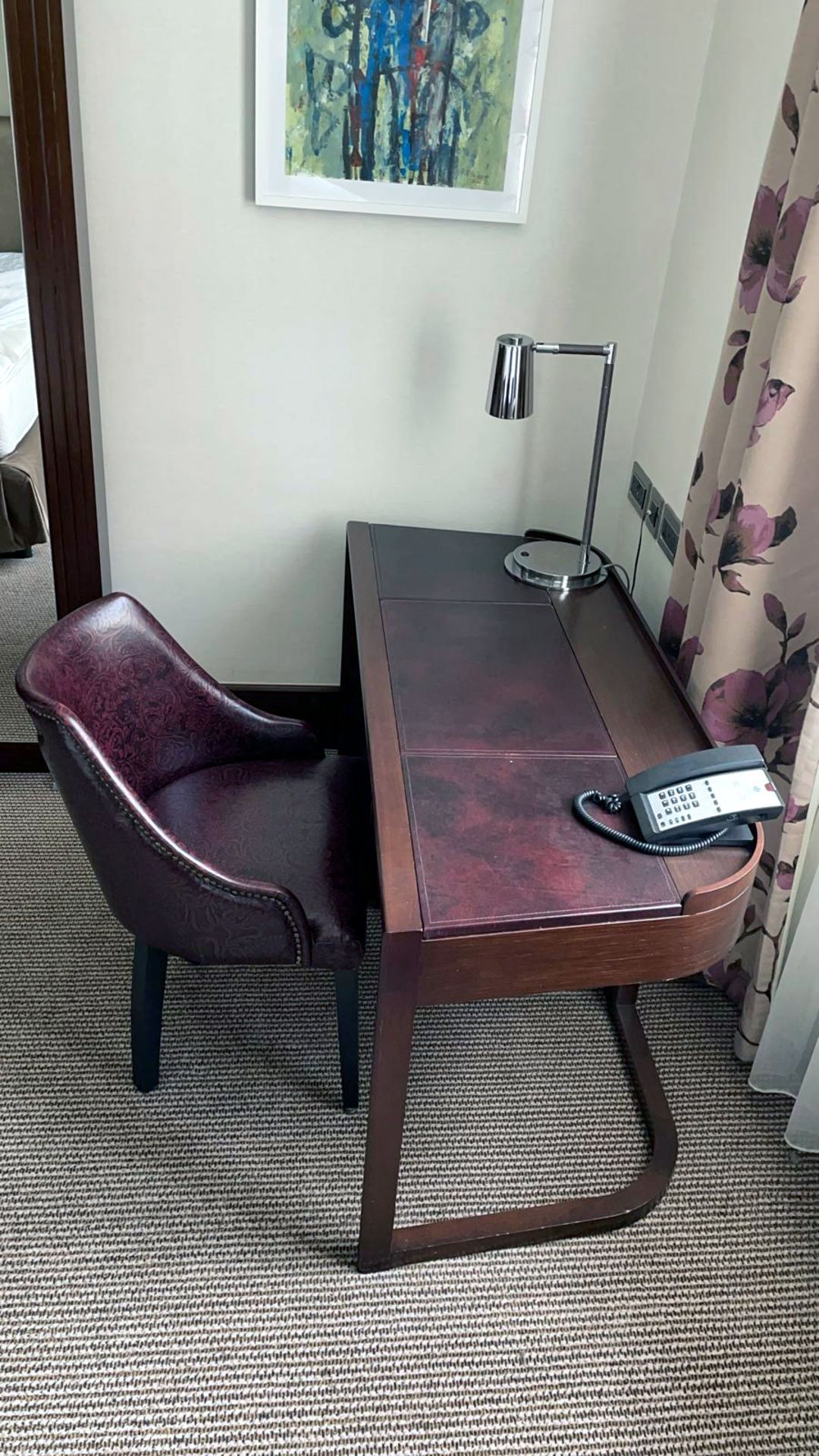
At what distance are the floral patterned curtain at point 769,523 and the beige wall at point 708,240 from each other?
205mm

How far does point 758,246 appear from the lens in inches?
65.5

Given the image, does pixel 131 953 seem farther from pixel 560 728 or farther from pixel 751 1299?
pixel 751 1299

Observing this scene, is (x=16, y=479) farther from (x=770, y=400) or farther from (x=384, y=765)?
(x=770, y=400)

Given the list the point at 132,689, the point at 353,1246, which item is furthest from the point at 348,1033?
the point at 132,689

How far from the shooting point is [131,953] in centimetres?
208

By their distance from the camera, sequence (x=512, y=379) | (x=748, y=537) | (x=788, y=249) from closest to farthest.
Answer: (x=788, y=249) < (x=748, y=537) < (x=512, y=379)

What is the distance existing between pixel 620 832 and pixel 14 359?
1560 mm

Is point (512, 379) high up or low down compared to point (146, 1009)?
up

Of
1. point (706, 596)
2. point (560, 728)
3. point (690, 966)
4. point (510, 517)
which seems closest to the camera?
point (690, 966)

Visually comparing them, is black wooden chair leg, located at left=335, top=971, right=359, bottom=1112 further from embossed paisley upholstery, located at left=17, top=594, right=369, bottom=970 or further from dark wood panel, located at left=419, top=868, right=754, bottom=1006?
dark wood panel, located at left=419, top=868, right=754, bottom=1006

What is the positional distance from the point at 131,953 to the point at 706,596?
4.12ft

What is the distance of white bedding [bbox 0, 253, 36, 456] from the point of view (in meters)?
2.09

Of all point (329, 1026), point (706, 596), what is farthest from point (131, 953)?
point (706, 596)

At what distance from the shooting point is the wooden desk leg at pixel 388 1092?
1296 mm
